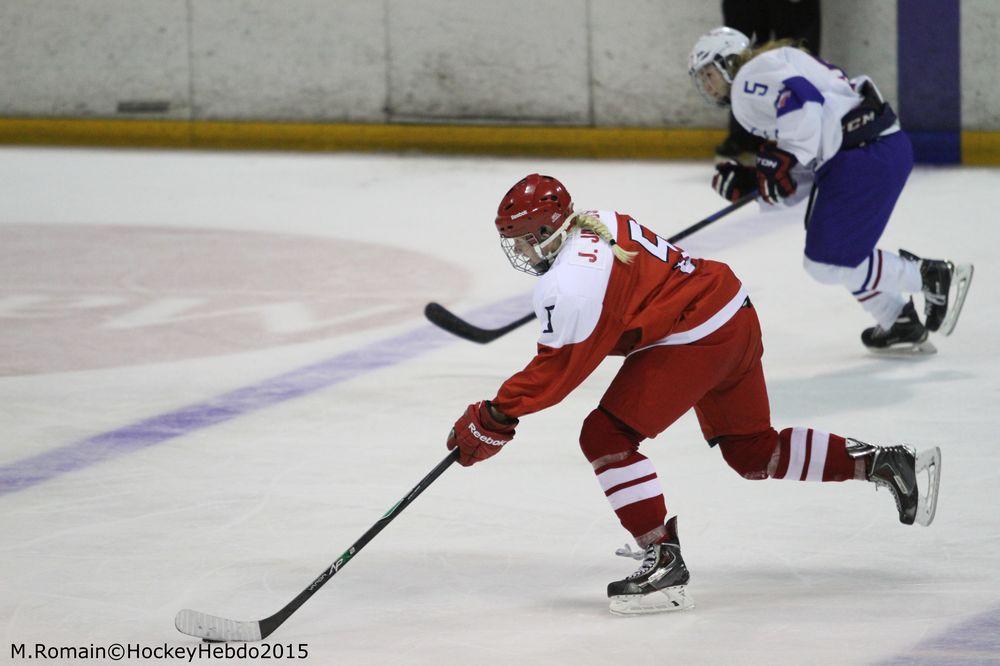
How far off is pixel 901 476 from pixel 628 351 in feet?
1.92

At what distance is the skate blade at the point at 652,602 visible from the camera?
2.65 m

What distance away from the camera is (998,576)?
2.78 metres

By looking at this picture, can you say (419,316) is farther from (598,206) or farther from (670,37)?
(670,37)

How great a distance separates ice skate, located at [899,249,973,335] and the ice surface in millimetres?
114

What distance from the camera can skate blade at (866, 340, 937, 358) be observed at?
15.0 ft

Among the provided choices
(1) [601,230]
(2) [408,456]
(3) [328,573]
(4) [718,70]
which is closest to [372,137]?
(4) [718,70]

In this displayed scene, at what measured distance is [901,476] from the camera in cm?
287

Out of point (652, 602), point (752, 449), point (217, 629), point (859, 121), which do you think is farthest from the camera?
point (859, 121)

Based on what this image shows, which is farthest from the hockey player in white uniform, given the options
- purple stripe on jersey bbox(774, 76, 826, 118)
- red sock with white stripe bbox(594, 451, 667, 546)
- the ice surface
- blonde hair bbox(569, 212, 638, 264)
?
red sock with white stripe bbox(594, 451, 667, 546)

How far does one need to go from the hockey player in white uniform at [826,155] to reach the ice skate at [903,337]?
1cm

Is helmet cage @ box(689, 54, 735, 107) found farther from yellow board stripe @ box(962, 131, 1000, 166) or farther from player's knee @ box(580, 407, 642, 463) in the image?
yellow board stripe @ box(962, 131, 1000, 166)

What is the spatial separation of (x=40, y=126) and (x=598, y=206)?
3.80 meters

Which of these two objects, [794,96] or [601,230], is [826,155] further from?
[601,230]

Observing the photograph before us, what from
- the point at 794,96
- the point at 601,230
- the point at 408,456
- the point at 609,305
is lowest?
the point at 408,456
